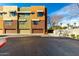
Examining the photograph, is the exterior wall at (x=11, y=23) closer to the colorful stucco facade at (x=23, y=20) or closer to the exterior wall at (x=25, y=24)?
the colorful stucco facade at (x=23, y=20)

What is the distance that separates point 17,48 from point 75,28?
6.57 feet

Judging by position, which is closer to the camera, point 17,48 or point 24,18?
point 17,48

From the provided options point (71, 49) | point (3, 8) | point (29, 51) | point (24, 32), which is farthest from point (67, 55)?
point (3, 8)

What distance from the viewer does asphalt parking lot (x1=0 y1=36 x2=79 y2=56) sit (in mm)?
6793

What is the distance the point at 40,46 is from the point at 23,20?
1.05 m

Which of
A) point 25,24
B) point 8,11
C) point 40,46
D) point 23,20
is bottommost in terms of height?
point 40,46

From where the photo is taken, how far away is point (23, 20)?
754 centimetres

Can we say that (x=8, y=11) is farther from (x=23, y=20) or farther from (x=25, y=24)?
(x=25, y=24)

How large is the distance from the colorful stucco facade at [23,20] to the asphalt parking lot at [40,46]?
0.28 meters

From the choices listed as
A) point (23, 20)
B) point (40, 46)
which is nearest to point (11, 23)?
point (23, 20)

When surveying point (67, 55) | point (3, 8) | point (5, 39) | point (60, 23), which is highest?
point (3, 8)

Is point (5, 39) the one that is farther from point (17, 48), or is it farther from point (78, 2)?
point (78, 2)

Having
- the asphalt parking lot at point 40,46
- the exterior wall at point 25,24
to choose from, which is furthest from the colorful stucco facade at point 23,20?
the asphalt parking lot at point 40,46

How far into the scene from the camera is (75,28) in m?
7.55
